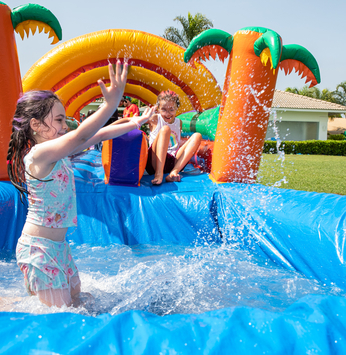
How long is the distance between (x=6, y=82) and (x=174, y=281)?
1986 mm

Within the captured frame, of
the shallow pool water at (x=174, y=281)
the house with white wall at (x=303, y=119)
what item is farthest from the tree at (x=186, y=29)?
the shallow pool water at (x=174, y=281)

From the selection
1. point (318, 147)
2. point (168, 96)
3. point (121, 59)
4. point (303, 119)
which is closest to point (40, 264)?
point (168, 96)

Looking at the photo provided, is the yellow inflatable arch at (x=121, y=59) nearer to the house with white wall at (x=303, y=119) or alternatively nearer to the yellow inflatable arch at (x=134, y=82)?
the yellow inflatable arch at (x=134, y=82)

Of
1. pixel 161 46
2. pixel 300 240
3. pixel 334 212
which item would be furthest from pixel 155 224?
pixel 161 46

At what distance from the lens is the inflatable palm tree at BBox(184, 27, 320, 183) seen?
2568 mm

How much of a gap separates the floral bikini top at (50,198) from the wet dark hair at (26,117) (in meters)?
0.05

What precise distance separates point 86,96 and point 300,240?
5.56 m

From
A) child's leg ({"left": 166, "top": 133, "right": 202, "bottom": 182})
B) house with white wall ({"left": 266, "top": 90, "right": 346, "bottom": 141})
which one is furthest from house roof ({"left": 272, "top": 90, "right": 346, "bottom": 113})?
child's leg ({"left": 166, "top": 133, "right": 202, "bottom": 182})

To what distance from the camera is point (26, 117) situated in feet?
4.17

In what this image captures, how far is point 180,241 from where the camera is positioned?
2.35m

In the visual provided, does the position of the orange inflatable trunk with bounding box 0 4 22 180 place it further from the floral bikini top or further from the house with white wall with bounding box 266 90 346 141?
the house with white wall with bounding box 266 90 346 141

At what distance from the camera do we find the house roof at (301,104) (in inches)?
725

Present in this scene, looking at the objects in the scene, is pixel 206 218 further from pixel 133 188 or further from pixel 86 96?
pixel 86 96

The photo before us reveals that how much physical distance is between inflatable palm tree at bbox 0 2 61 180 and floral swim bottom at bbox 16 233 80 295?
146cm
